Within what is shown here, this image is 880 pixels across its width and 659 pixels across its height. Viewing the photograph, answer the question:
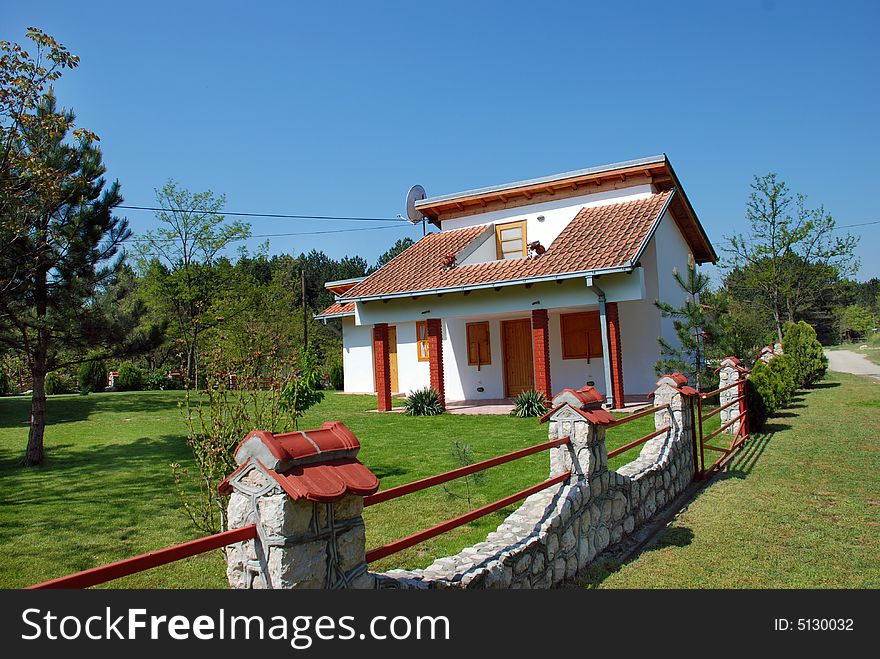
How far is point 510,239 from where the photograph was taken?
1809cm

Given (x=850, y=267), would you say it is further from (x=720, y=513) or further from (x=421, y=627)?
(x=421, y=627)

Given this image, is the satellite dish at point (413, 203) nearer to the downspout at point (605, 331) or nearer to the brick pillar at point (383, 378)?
the brick pillar at point (383, 378)

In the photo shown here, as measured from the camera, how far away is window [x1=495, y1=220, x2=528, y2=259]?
17870mm

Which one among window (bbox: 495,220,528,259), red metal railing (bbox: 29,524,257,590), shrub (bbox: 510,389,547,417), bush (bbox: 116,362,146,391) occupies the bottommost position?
shrub (bbox: 510,389,547,417)

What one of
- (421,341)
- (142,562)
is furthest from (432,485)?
(421,341)

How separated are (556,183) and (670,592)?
14509 millimetres

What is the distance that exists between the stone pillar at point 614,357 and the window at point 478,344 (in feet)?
14.9

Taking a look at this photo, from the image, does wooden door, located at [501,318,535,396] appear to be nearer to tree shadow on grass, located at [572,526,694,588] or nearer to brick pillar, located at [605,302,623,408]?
brick pillar, located at [605,302,623,408]

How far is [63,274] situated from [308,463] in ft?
36.4

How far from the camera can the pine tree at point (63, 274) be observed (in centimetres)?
1052

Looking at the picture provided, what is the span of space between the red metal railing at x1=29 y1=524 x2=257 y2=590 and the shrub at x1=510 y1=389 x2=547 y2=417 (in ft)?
38.8

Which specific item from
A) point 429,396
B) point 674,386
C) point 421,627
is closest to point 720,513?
point 674,386

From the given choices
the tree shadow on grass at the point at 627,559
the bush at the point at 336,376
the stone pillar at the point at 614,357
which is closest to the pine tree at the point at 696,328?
the stone pillar at the point at 614,357

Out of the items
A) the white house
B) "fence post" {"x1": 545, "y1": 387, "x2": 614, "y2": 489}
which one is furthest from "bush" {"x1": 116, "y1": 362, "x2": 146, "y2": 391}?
"fence post" {"x1": 545, "y1": 387, "x2": 614, "y2": 489}
